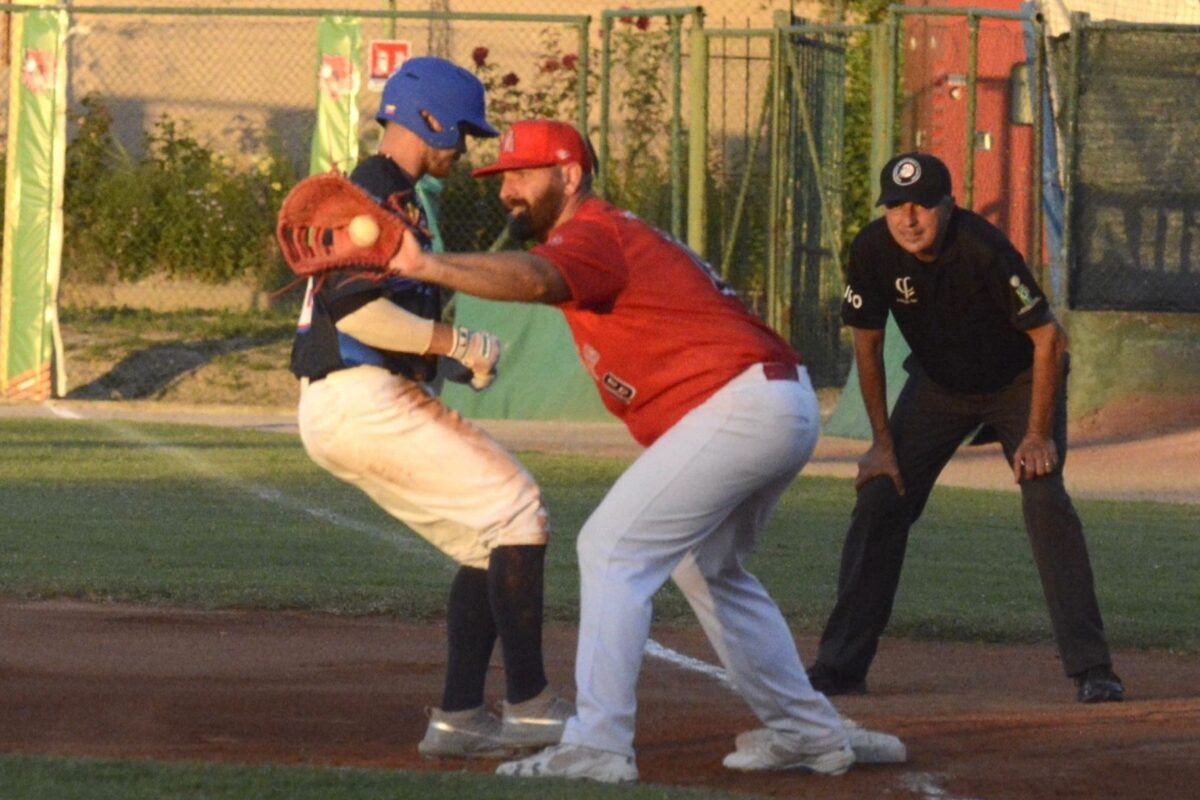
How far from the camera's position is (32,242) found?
58.4ft

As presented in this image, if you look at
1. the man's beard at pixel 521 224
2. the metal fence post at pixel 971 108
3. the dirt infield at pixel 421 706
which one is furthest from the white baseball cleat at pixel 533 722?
the metal fence post at pixel 971 108

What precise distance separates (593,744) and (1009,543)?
6.14m

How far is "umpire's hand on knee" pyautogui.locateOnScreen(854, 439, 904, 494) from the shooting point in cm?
682

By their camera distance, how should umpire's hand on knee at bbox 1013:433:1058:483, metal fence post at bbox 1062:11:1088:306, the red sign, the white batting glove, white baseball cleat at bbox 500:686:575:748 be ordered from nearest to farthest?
1. the white batting glove
2. white baseball cleat at bbox 500:686:575:748
3. umpire's hand on knee at bbox 1013:433:1058:483
4. metal fence post at bbox 1062:11:1088:306
5. the red sign

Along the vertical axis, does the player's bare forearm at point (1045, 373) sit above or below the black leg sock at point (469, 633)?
above

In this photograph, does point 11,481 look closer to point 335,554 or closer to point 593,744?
point 335,554

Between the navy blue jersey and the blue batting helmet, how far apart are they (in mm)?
144

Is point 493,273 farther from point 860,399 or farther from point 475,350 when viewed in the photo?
point 860,399

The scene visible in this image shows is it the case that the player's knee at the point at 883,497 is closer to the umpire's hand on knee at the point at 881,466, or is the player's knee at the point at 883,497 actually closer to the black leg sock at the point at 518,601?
the umpire's hand on knee at the point at 881,466

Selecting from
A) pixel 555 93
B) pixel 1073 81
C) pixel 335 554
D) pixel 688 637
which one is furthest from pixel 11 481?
pixel 555 93

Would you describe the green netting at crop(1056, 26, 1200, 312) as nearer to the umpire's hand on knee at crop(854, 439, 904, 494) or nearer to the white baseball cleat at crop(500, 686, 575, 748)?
the umpire's hand on knee at crop(854, 439, 904, 494)

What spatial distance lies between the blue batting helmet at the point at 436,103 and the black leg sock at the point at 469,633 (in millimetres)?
1225

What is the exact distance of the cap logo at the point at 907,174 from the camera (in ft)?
21.2

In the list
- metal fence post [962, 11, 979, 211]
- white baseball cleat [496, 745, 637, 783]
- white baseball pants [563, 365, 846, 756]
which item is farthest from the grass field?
metal fence post [962, 11, 979, 211]
